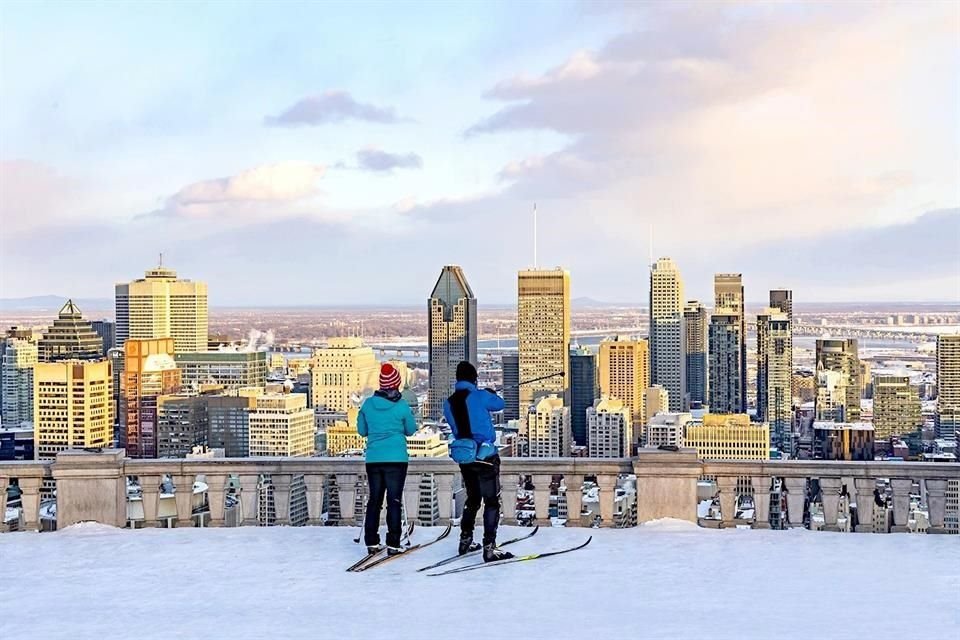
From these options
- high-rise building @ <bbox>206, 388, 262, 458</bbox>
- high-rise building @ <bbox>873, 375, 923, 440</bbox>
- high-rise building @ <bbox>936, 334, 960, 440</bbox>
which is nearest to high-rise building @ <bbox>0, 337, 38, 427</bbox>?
high-rise building @ <bbox>206, 388, 262, 458</bbox>

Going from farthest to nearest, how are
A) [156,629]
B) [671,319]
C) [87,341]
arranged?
[671,319] < [87,341] < [156,629]

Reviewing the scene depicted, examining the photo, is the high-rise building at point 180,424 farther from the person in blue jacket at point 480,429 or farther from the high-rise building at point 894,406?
the person in blue jacket at point 480,429

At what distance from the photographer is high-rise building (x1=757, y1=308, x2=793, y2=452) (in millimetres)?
136125

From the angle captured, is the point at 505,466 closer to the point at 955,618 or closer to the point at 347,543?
the point at 347,543

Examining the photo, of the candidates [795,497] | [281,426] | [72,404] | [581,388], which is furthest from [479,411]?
[581,388]

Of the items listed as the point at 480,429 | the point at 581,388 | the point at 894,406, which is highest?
the point at 480,429

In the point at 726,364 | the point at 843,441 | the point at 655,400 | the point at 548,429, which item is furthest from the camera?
the point at 726,364

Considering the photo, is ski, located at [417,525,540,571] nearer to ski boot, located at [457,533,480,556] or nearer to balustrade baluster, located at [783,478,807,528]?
ski boot, located at [457,533,480,556]

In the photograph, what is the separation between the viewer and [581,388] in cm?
15375

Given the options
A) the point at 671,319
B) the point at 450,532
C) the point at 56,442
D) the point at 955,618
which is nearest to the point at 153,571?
the point at 450,532

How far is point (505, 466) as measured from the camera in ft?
34.8

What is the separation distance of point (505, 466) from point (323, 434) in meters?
106

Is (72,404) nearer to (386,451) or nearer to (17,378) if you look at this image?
(17,378)

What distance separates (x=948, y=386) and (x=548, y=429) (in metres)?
46.5
